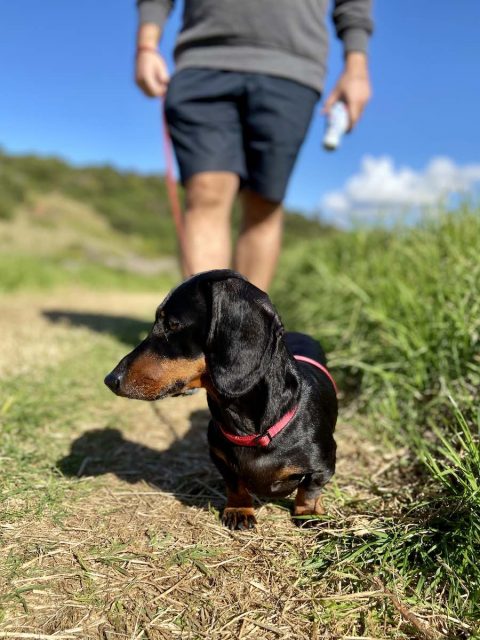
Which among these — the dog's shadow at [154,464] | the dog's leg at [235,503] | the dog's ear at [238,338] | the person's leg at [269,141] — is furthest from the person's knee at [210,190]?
the dog's leg at [235,503]

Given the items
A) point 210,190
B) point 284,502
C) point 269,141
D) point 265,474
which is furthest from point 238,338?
point 269,141

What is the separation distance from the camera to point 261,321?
1.47 meters

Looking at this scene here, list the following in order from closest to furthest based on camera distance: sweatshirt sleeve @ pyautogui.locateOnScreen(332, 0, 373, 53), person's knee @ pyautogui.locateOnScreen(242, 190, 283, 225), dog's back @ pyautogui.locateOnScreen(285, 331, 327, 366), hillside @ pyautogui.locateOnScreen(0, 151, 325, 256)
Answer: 1. dog's back @ pyautogui.locateOnScreen(285, 331, 327, 366)
2. sweatshirt sleeve @ pyautogui.locateOnScreen(332, 0, 373, 53)
3. person's knee @ pyautogui.locateOnScreen(242, 190, 283, 225)
4. hillside @ pyautogui.locateOnScreen(0, 151, 325, 256)

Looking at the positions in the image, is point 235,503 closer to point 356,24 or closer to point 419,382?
point 419,382

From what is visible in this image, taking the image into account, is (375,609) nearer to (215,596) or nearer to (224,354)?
(215,596)

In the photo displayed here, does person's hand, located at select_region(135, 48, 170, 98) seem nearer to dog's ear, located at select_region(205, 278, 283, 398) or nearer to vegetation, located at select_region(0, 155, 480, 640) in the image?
vegetation, located at select_region(0, 155, 480, 640)

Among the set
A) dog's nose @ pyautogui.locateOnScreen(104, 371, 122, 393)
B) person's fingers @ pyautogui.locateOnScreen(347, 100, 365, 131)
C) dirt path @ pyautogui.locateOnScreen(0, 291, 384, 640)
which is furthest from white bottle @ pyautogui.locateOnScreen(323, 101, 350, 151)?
dog's nose @ pyautogui.locateOnScreen(104, 371, 122, 393)

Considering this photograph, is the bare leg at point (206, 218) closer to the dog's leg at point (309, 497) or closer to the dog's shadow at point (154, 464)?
the dog's shadow at point (154, 464)

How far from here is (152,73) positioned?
115 inches

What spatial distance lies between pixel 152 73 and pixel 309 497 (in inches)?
94.8

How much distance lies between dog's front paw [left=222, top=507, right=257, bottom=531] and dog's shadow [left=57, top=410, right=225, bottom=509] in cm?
13

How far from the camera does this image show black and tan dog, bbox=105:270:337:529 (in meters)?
1.47

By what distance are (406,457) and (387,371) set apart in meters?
0.62

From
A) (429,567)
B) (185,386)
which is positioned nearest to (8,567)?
(185,386)
